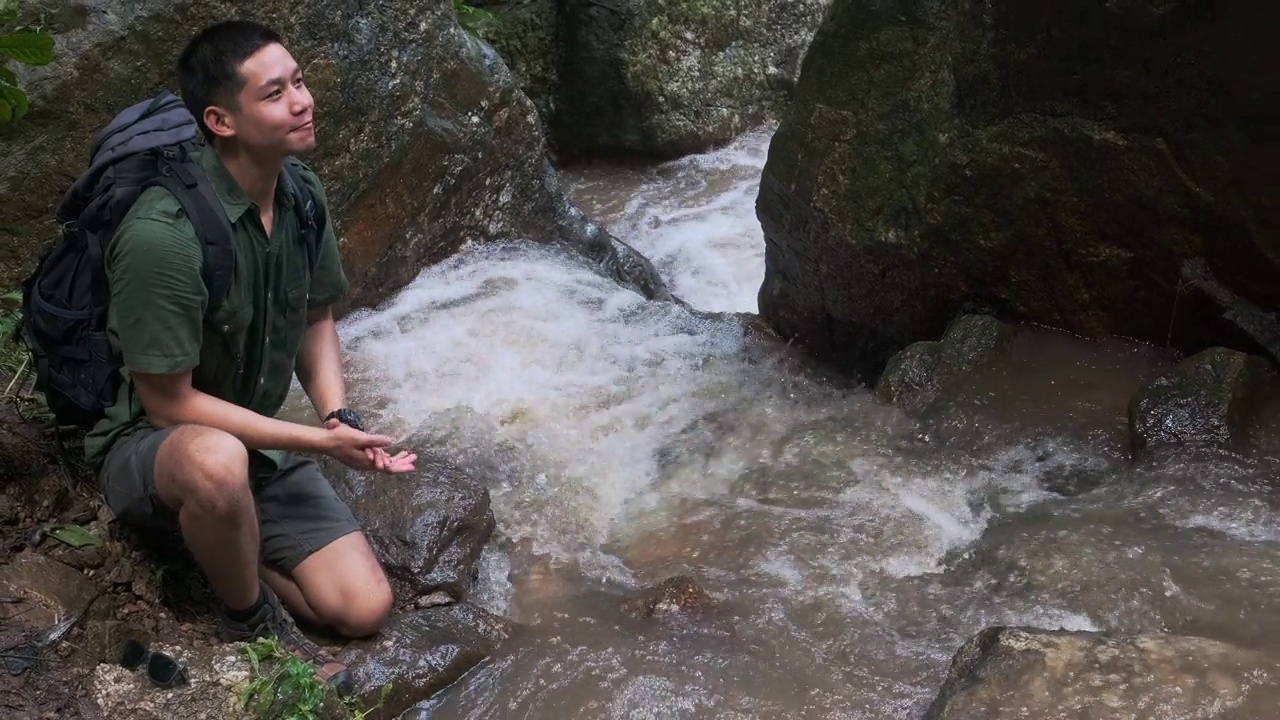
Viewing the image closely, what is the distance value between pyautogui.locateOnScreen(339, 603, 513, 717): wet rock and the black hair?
1.61 m

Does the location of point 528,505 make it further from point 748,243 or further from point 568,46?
point 568,46

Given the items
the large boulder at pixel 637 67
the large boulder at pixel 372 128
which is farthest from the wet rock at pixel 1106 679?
the large boulder at pixel 637 67

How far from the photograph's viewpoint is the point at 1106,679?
8.83ft

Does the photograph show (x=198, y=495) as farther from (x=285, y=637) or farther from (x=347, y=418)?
(x=285, y=637)

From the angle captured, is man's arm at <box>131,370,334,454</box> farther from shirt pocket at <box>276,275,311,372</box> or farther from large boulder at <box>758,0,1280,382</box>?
large boulder at <box>758,0,1280,382</box>

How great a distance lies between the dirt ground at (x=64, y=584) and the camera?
2.69 meters

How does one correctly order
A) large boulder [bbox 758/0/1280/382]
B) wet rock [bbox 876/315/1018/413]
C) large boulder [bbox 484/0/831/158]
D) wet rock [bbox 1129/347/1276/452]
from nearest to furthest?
wet rock [bbox 1129/347/1276/452] < large boulder [bbox 758/0/1280/382] < wet rock [bbox 876/315/1018/413] < large boulder [bbox 484/0/831/158]

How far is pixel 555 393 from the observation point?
5.50 metres

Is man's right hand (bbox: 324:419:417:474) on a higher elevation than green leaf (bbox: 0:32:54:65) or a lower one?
lower

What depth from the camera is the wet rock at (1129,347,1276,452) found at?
4078 mm

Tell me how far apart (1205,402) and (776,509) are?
1651 millimetres

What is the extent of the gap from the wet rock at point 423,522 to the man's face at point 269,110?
154 centimetres

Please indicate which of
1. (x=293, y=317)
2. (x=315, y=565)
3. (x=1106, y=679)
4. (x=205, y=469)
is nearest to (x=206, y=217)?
(x=293, y=317)

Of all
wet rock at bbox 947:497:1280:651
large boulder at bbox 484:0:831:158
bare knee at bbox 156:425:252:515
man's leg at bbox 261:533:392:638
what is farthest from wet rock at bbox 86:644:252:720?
large boulder at bbox 484:0:831:158
